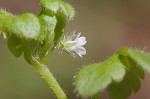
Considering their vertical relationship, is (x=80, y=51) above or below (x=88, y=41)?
above

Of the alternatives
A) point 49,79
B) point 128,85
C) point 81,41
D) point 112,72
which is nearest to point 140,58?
point 112,72

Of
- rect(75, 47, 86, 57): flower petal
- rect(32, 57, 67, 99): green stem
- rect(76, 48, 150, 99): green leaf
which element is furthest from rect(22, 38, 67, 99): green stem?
rect(75, 47, 86, 57): flower petal

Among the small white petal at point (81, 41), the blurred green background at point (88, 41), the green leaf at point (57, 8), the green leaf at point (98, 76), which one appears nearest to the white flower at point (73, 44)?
the small white petal at point (81, 41)

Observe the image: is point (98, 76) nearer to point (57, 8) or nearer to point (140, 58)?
point (140, 58)

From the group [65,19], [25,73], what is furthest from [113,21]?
[65,19]

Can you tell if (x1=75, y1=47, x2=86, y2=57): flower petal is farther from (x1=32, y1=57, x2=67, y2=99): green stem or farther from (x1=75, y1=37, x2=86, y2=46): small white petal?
(x1=32, y1=57, x2=67, y2=99): green stem

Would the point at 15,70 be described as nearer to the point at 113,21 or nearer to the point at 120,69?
the point at 113,21
